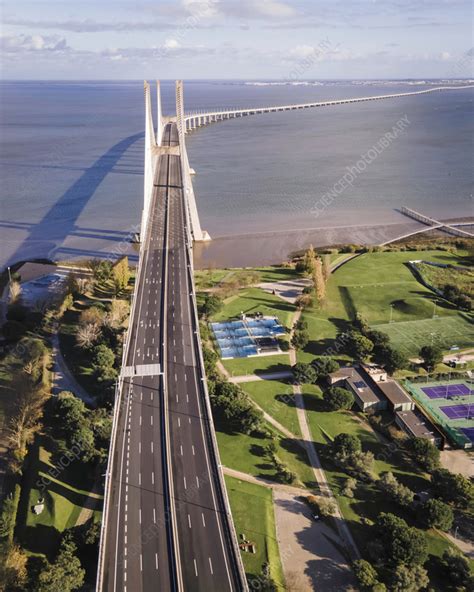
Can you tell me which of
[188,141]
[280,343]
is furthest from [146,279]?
[188,141]

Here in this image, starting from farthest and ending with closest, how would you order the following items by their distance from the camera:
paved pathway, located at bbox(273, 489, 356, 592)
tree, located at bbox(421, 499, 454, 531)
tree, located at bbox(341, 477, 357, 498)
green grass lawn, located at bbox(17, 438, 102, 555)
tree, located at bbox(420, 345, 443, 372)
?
tree, located at bbox(420, 345, 443, 372) → tree, located at bbox(341, 477, 357, 498) → green grass lawn, located at bbox(17, 438, 102, 555) → tree, located at bbox(421, 499, 454, 531) → paved pathway, located at bbox(273, 489, 356, 592)

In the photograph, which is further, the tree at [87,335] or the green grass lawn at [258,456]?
the tree at [87,335]

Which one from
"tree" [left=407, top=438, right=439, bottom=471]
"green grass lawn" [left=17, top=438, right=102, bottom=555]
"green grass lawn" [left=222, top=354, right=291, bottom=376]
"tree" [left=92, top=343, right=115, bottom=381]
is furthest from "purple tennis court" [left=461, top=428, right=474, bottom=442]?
"tree" [left=92, top=343, right=115, bottom=381]

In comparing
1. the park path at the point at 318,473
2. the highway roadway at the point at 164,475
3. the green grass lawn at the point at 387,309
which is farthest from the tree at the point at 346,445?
the green grass lawn at the point at 387,309

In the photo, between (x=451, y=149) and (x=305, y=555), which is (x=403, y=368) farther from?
(x=451, y=149)

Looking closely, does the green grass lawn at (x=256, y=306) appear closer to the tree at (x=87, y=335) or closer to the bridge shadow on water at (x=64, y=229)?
the tree at (x=87, y=335)

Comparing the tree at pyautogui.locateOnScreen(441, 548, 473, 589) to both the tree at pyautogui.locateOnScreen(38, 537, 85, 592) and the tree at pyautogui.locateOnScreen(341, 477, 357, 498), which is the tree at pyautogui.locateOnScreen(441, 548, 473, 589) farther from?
the tree at pyautogui.locateOnScreen(38, 537, 85, 592)

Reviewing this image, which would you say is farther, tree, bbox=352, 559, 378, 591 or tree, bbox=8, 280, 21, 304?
tree, bbox=8, 280, 21, 304

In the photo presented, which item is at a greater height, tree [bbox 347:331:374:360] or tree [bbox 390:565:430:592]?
tree [bbox 347:331:374:360]
